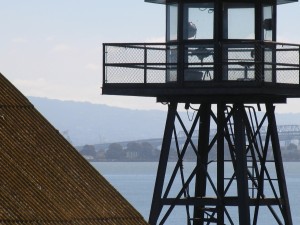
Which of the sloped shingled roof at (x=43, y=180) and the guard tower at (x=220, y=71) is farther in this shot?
the guard tower at (x=220, y=71)

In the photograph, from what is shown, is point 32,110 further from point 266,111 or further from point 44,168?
point 266,111

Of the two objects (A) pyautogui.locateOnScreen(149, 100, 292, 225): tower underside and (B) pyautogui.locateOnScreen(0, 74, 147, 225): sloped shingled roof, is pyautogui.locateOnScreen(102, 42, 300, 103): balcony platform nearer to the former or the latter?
(A) pyautogui.locateOnScreen(149, 100, 292, 225): tower underside

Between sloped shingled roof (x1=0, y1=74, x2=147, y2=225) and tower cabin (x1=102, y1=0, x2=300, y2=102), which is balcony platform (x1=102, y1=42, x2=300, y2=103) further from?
sloped shingled roof (x1=0, y1=74, x2=147, y2=225)

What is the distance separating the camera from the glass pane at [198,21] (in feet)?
93.8

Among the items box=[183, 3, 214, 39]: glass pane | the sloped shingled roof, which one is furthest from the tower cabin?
the sloped shingled roof

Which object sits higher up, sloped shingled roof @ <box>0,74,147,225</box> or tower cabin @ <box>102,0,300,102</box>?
tower cabin @ <box>102,0,300,102</box>

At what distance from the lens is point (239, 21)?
28.8 metres

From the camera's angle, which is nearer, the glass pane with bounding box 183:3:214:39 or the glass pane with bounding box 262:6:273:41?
the glass pane with bounding box 183:3:214:39

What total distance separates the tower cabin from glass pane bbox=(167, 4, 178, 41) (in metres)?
0.05

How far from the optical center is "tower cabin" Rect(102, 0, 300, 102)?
27922 millimetres

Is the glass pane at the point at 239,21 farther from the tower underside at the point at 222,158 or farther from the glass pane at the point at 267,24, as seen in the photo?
the tower underside at the point at 222,158

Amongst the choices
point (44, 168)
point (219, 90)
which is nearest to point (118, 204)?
point (44, 168)

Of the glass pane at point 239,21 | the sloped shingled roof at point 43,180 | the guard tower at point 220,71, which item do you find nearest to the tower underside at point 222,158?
the guard tower at point 220,71

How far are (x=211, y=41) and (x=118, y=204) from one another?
39.9 ft
